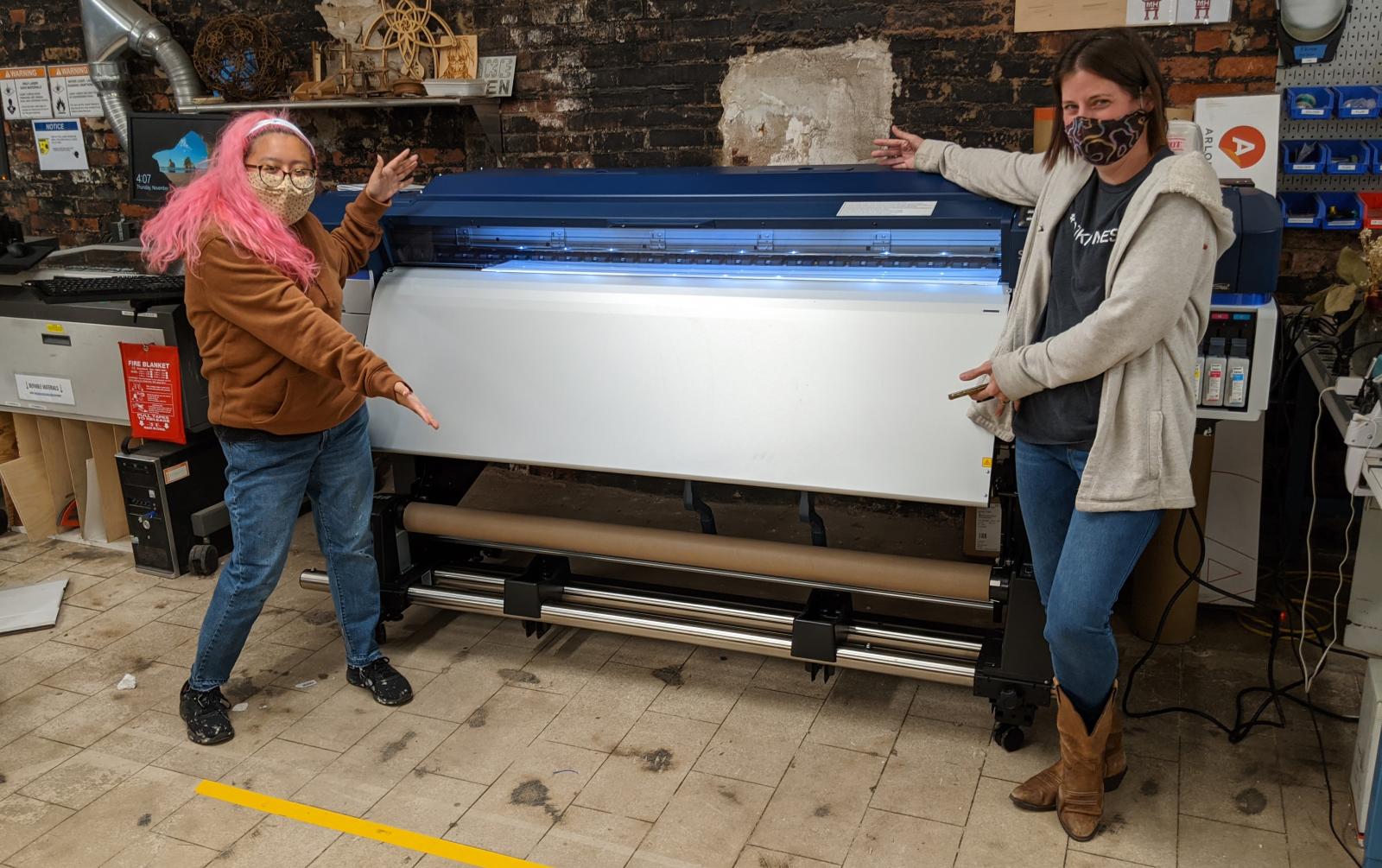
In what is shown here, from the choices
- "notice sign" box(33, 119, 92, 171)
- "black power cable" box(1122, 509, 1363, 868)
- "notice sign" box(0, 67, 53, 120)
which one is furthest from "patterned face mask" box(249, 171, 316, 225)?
"notice sign" box(0, 67, 53, 120)

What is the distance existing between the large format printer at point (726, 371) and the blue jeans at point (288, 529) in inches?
7.5

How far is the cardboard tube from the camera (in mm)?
2613

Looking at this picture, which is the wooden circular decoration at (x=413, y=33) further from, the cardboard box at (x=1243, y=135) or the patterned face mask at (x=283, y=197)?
the cardboard box at (x=1243, y=135)

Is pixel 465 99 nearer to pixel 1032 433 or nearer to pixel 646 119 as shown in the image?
pixel 646 119

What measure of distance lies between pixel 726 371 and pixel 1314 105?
6.52ft

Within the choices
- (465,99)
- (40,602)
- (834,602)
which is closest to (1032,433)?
(834,602)

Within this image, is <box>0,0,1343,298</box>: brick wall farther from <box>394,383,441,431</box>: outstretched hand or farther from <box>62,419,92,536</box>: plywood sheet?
<box>394,383,441,431</box>: outstretched hand

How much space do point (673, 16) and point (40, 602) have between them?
2.83 meters

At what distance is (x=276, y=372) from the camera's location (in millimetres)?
2492

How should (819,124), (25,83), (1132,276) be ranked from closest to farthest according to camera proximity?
(1132,276), (819,124), (25,83)

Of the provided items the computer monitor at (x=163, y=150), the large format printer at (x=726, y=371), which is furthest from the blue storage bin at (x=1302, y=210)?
the computer monitor at (x=163, y=150)

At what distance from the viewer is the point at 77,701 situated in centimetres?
Result: 294

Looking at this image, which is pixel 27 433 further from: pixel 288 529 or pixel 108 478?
pixel 288 529

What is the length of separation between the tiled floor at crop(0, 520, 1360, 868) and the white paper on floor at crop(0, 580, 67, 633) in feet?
0.30
